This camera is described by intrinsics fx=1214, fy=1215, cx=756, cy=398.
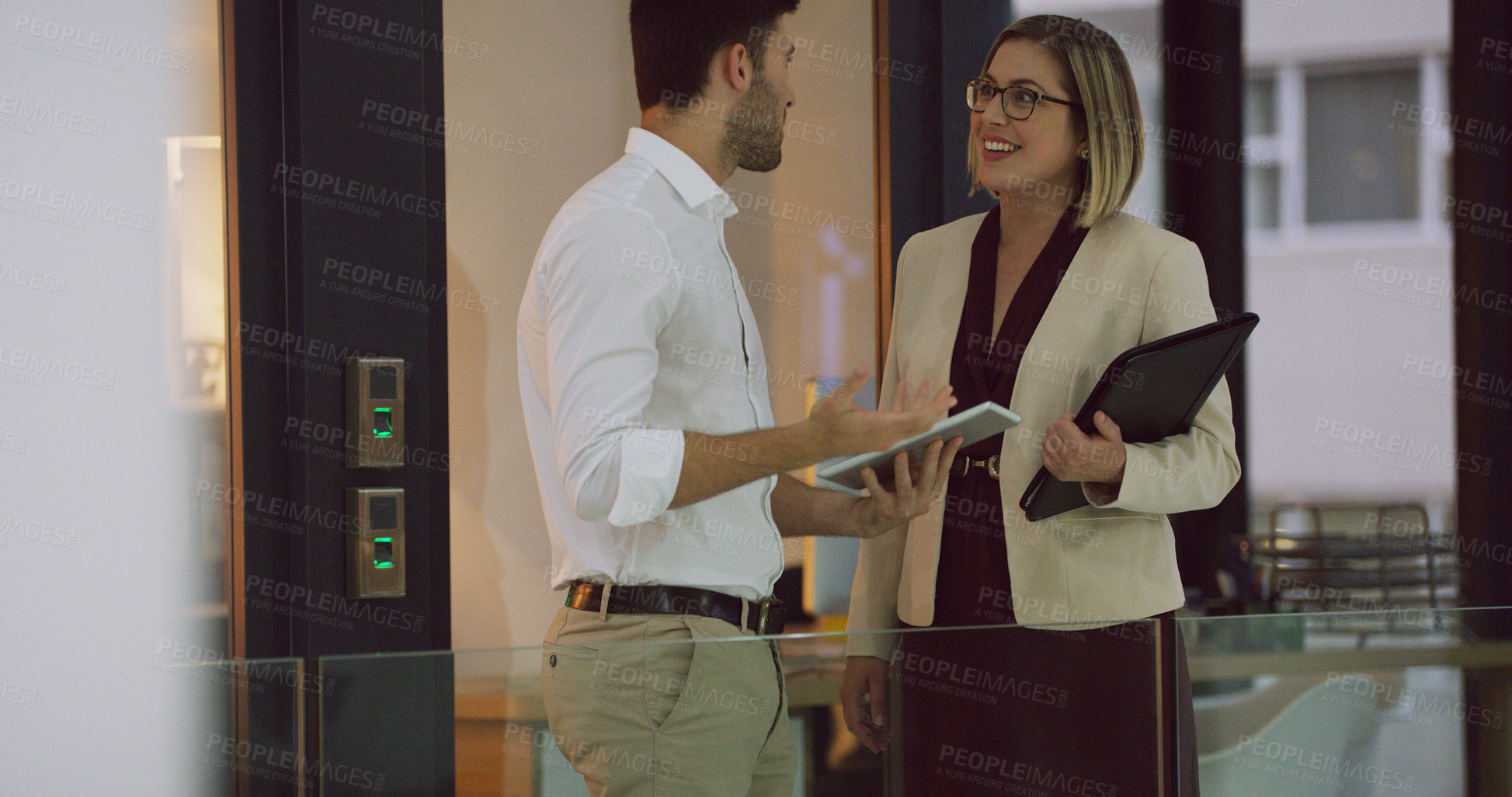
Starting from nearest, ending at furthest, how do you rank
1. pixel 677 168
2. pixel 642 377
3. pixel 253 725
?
pixel 253 725
pixel 642 377
pixel 677 168

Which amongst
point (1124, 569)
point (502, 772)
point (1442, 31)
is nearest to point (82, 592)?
point (502, 772)

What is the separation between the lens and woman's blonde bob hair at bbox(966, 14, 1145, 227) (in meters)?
1.75

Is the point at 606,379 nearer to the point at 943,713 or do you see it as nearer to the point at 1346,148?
the point at 943,713

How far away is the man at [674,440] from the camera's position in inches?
50.8

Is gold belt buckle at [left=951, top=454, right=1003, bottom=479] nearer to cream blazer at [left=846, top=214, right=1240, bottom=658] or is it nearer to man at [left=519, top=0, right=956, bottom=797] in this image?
cream blazer at [left=846, top=214, right=1240, bottom=658]

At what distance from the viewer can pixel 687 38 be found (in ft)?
5.30

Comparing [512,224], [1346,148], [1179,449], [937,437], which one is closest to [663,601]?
[937,437]

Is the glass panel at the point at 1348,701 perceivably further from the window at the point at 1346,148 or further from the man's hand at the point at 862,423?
the window at the point at 1346,148

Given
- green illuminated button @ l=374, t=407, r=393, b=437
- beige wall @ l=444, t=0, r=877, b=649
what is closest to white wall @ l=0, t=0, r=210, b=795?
green illuminated button @ l=374, t=407, r=393, b=437

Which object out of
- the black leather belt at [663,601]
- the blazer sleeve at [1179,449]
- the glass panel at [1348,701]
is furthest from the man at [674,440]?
the glass panel at [1348,701]

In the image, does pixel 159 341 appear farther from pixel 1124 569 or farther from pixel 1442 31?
pixel 1442 31

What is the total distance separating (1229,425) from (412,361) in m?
1.31

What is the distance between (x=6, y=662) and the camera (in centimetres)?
186

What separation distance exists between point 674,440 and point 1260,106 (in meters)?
2.80
